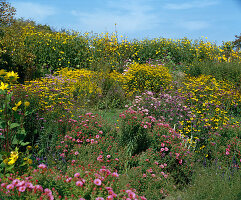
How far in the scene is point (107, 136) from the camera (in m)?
4.32

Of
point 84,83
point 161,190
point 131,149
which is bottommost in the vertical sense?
point 161,190

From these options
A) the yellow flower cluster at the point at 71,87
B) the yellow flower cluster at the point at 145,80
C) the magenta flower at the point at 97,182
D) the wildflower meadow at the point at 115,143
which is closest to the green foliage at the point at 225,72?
the wildflower meadow at the point at 115,143

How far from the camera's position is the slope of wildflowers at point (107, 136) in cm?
238

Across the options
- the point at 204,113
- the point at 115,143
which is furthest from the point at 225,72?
the point at 115,143

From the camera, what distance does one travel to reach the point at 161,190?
A: 3381mm

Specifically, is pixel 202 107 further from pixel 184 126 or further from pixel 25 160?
pixel 25 160

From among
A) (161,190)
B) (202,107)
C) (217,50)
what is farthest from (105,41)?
(161,190)

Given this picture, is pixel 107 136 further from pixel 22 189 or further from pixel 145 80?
pixel 145 80

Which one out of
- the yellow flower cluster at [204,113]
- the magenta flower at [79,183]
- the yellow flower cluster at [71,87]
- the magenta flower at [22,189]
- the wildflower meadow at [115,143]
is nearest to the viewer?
the magenta flower at [22,189]

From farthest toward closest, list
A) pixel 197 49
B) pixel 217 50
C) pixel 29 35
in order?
pixel 217 50, pixel 197 49, pixel 29 35

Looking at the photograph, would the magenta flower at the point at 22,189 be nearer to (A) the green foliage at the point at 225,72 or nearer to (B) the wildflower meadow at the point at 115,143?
(B) the wildflower meadow at the point at 115,143

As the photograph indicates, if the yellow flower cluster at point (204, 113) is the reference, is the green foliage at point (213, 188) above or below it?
below

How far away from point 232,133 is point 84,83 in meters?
4.60

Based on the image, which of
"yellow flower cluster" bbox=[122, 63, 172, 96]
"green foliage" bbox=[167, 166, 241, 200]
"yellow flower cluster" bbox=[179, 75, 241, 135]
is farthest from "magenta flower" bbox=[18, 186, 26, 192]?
"yellow flower cluster" bbox=[122, 63, 172, 96]
